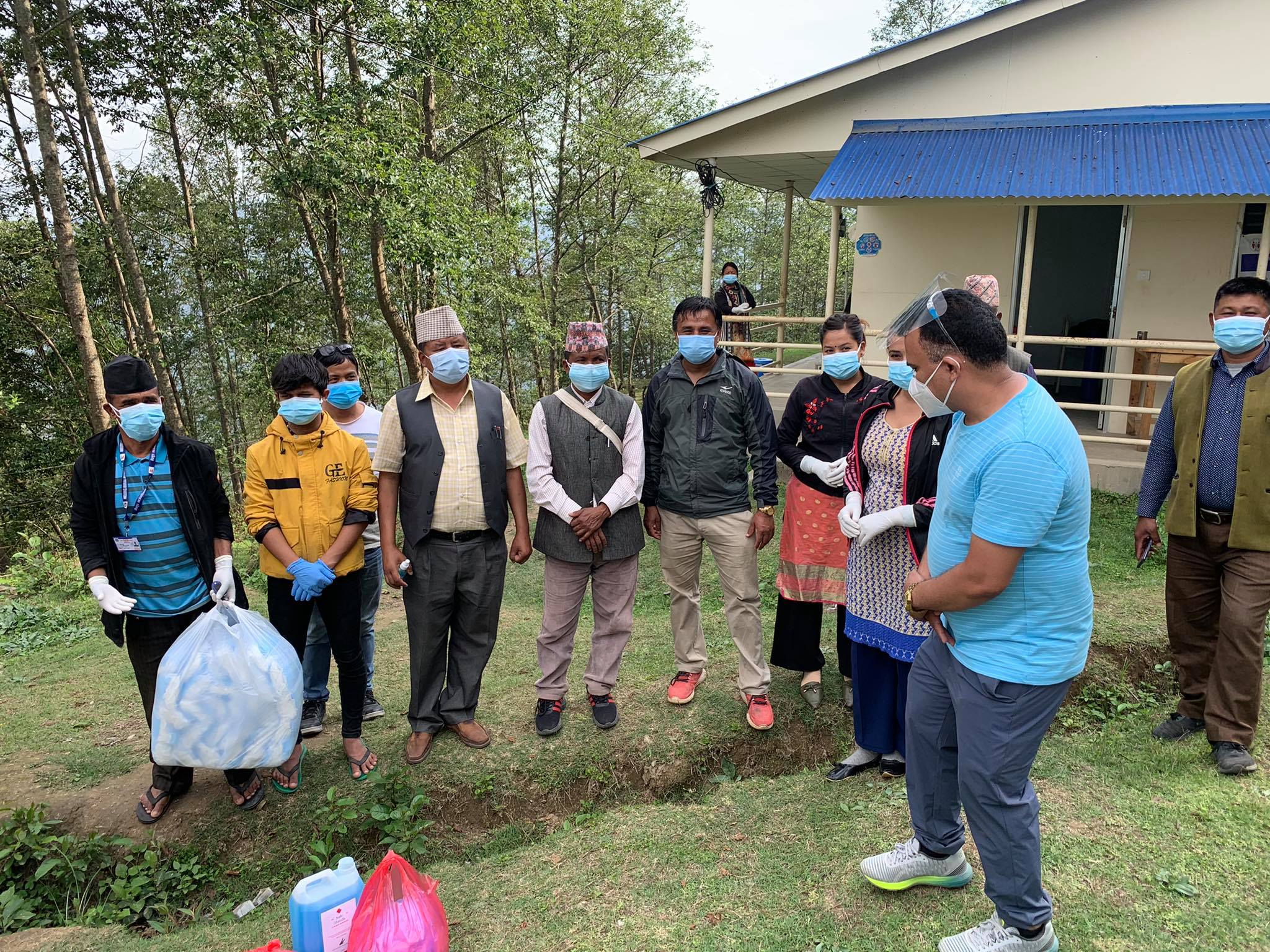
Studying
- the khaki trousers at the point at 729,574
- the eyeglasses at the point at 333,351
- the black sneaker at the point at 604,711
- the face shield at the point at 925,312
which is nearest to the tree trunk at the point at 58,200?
the eyeglasses at the point at 333,351

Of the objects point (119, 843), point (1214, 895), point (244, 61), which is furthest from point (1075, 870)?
point (244, 61)

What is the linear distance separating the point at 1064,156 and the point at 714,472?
6783mm

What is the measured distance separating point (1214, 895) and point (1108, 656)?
2.27 metres

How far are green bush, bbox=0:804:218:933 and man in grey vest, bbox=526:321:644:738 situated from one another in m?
1.66

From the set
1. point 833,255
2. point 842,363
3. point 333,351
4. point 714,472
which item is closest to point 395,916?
point 714,472

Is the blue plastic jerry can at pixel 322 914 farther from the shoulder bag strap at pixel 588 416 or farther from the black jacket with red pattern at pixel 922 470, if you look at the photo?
the black jacket with red pattern at pixel 922 470

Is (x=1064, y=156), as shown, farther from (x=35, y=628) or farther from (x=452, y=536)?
(x=35, y=628)

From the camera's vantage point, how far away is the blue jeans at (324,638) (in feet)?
13.2

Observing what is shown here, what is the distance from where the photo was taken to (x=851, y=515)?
10.9 ft

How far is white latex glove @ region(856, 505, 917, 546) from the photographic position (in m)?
3.05

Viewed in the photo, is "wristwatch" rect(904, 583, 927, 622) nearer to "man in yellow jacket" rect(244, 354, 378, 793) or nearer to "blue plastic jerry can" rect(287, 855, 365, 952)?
"blue plastic jerry can" rect(287, 855, 365, 952)

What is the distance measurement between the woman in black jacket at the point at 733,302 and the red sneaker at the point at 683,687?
6.06 metres

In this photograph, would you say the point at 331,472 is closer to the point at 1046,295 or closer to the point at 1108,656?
the point at 1108,656

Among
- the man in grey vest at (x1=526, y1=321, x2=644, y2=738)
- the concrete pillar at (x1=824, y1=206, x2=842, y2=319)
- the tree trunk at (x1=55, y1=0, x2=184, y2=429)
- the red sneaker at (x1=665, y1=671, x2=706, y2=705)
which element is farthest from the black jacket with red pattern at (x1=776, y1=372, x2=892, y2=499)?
the tree trunk at (x1=55, y1=0, x2=184, y2=429)
